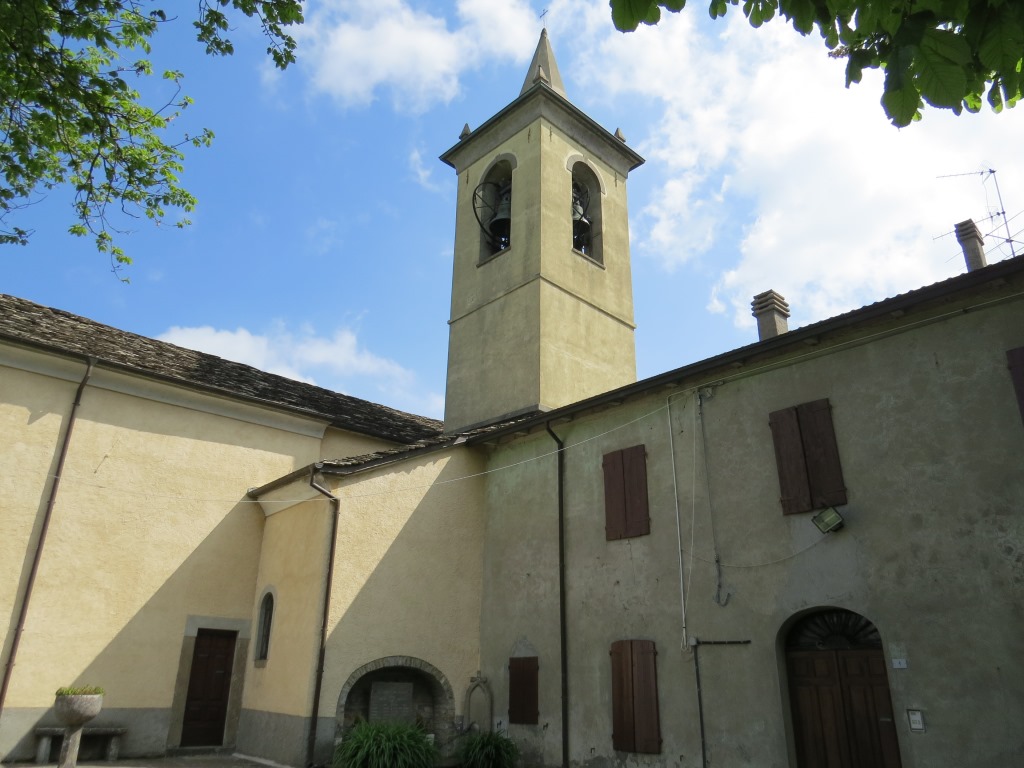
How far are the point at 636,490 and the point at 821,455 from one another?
2.95 meters

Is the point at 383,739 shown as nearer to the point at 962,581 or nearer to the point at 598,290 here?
the point at 962,581

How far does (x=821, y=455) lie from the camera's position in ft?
30.6

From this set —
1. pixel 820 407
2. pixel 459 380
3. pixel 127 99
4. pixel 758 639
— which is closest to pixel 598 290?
pixel 459 380

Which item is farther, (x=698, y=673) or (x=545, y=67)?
(x=545, y=67)

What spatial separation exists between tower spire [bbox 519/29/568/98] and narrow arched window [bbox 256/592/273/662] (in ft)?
46.9

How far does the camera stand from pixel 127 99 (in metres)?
8.78

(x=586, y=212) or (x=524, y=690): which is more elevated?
(x=586, y=212)

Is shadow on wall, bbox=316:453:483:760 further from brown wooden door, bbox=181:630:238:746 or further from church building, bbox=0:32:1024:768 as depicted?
brown wooden door, bbox=181:630:238:746

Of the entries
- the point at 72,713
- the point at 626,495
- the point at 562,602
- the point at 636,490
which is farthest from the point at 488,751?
the point at 72,713

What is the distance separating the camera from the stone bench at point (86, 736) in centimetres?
1088

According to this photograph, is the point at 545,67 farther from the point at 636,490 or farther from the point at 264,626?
the point at 264,626

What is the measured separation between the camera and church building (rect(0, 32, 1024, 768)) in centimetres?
816

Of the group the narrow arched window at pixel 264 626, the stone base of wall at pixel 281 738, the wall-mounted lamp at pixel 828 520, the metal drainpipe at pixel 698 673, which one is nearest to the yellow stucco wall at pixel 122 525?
the narrow arched window at pixel 264 626

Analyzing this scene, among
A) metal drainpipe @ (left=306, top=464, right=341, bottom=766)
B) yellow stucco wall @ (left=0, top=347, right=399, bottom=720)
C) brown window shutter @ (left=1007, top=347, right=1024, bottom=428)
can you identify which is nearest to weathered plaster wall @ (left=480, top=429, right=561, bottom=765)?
metal drainpipe @ (left=306, top=464, right=341, bottom=766)
